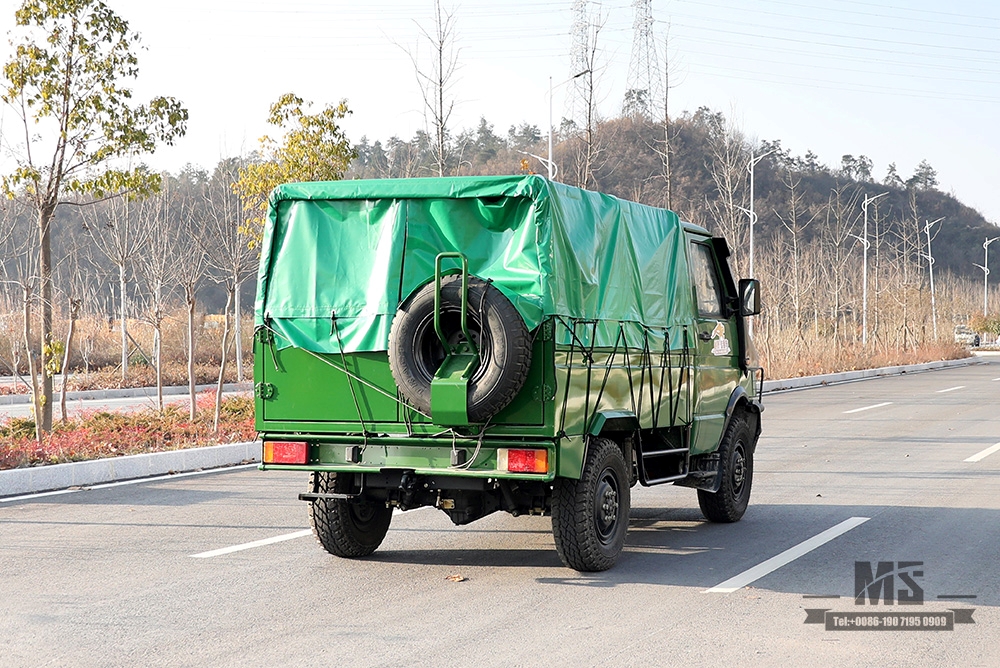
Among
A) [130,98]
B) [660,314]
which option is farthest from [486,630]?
[130,98]

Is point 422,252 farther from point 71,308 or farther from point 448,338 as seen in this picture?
point 71,308

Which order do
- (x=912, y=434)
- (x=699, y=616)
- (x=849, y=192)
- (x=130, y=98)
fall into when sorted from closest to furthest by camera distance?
(x=699, y=616) < (x=130, y=98) < (x=912, y=434) < (x=849, y=192)

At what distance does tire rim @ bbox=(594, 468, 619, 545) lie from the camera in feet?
23.9

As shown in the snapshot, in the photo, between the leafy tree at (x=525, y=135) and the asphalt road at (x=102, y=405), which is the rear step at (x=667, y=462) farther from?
the leafy tree at (x=525, y=135)

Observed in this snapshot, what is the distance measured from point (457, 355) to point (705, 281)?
10.6ft

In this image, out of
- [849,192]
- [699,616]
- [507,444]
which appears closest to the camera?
[699,616]

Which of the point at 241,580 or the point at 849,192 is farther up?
the point at 849,192

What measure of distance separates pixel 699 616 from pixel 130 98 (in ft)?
38.9

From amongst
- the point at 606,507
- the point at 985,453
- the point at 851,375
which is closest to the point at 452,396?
the point at 606,507

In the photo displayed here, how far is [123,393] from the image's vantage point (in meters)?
26.4

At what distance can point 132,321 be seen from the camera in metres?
36.8

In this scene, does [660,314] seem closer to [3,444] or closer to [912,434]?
[3,444]

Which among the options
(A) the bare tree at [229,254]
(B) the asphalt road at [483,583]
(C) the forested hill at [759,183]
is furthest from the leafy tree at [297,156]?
(C) the forested hill at [759,183]

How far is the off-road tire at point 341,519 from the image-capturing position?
7633mm
